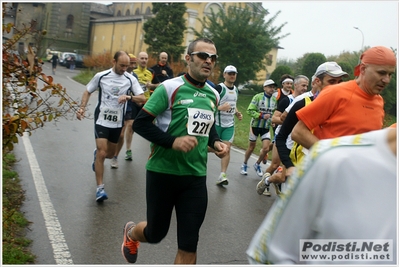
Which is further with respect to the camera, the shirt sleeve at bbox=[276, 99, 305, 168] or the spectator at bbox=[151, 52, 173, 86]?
the spectator at bbox=[151, 52, 173, 86]

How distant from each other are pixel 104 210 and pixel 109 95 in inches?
69.4

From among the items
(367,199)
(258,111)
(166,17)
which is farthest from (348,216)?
(166,17)

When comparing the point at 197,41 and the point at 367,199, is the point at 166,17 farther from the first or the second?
the point at 367,199

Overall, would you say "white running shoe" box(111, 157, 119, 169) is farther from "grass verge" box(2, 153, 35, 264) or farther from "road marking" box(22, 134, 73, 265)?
"grass verge" box(2, 153, 35, 264)

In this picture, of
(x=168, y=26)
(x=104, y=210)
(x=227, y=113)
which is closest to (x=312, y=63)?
(x=227, y=113)

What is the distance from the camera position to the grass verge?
17.5 ft

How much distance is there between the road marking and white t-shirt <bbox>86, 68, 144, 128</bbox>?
128cm

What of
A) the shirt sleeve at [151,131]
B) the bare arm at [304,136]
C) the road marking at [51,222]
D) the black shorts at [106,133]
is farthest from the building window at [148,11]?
the bare arm at [304,136]

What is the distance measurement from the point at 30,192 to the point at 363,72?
529cm

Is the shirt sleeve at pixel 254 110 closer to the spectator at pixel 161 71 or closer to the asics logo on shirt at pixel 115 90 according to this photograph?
the spectator at pixel 161 71

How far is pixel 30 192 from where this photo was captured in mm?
8094

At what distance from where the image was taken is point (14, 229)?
6242 mm

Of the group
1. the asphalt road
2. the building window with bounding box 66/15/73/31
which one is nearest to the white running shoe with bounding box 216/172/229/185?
the asphalt road

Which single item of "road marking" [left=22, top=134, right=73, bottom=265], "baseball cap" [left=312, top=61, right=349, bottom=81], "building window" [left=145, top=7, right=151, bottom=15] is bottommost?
"road marking" [left=22, top=134, right=73, bottom=265]
